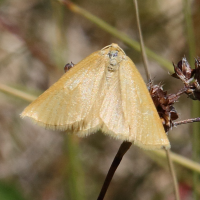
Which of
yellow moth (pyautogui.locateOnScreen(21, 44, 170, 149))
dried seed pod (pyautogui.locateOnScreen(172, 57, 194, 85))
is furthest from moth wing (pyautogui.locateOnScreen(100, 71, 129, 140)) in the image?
dried seed pod (pyautogui.locateOnScreen(172, 57, 194, 85))

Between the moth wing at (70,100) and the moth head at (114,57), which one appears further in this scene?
the moth head at (114,57)

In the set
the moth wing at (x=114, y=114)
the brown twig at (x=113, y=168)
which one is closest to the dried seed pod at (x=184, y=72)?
the moth wing at (x=114, y=114)

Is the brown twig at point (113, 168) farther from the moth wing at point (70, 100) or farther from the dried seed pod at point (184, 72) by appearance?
the dried seed pod at point (184, 72)

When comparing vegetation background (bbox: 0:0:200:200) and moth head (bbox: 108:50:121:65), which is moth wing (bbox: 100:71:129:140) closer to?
moth head (bbox: 108:50:121:65)

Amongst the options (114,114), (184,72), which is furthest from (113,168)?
(184,72)

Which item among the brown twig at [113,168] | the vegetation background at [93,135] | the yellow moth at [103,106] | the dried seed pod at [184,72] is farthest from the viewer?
the vegetation background at [93,135]

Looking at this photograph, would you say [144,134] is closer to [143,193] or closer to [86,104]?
[86,104]

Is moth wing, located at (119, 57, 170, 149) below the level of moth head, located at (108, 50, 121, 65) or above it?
below

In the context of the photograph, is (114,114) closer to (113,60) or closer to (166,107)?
(166,107)
